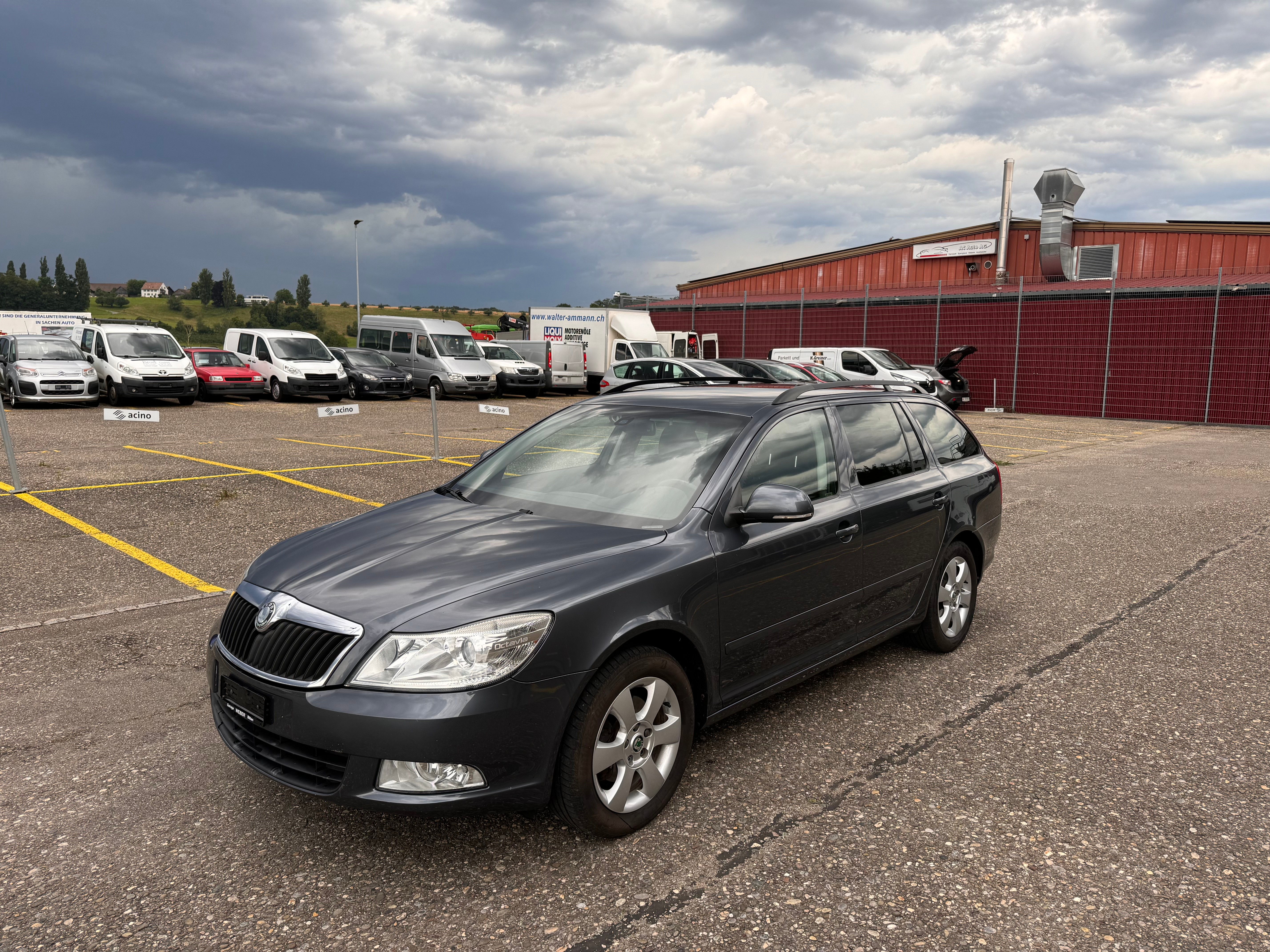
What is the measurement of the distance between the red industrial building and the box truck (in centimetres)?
648

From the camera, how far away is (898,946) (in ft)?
8.15

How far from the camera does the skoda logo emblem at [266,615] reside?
→ 116 inches

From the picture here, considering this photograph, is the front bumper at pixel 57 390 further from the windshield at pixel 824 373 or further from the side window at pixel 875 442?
the side window at pixel 875 442

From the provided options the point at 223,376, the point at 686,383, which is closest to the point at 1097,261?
the point at 223,376

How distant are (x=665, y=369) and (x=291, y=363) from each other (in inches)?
382

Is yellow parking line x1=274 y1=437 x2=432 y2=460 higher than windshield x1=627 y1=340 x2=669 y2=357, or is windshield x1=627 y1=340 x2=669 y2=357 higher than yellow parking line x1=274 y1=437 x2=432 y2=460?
windshield x1=627 y1=340 x2=669 y2=357

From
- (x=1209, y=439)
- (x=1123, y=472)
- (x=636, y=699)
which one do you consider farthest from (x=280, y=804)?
(x=1209, y=439)

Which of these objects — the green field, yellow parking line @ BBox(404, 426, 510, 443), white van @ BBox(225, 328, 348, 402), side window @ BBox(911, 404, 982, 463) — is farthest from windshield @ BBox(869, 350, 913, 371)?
the green field

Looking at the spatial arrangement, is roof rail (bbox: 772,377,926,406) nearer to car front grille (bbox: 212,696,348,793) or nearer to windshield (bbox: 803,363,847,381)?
car front grille (bbox: 212,696,348,793)

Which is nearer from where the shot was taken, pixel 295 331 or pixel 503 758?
pixel 503 758

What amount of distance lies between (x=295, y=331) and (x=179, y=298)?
11843cm

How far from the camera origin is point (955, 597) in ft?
16.3

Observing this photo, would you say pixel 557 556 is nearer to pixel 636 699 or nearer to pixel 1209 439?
pixel 636 699

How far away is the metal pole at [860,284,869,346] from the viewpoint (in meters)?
29.3
